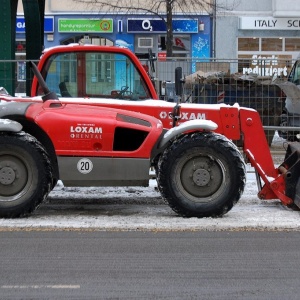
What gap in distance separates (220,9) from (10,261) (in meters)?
26.7

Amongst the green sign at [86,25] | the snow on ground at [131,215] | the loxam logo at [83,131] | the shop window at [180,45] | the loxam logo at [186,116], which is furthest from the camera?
the shop window at [180,45]

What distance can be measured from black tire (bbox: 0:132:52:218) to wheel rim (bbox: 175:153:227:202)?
1.55 metres

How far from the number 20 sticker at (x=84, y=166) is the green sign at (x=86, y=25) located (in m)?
24.2

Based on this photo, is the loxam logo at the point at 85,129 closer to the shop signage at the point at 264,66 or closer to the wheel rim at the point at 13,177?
the wheel rim at the point at 13,177

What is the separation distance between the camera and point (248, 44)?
32.4 meters

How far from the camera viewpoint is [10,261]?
6.64 meters

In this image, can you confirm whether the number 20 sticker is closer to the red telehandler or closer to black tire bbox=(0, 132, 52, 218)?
the red telehandler

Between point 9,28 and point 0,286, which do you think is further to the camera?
point 9,28

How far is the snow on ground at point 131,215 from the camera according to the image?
8172mm

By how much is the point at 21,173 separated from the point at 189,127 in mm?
2001

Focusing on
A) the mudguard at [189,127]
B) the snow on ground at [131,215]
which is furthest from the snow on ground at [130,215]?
the mudguard at [189,127]

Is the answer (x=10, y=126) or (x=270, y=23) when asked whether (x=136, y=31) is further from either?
(x=10, y=126)

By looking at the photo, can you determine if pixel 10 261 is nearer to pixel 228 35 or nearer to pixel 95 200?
pixel 95 200

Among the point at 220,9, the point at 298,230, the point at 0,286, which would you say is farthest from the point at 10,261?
the point at 220,9
